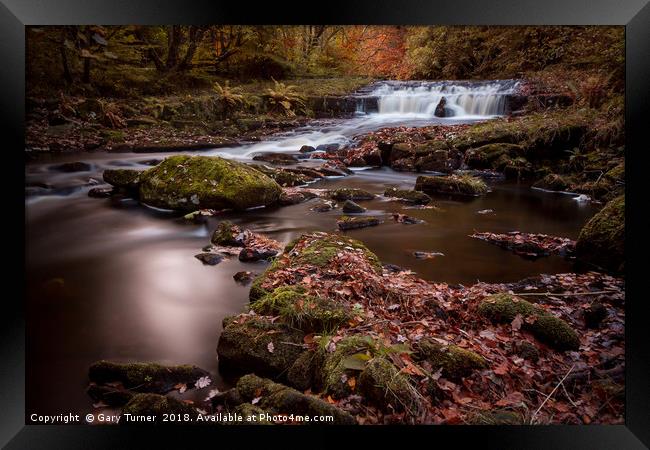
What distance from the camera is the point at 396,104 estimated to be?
4223 millimetres

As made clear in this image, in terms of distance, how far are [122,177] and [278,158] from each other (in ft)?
5.17

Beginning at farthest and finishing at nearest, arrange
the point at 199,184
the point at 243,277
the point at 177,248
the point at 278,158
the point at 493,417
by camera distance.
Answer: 1. the point at 278,158
2. the point at 199,184
3. the point at 177,248
4. the point at 243,277
5. the point at 493,417

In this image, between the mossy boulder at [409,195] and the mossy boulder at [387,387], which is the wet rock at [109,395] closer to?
the mossy boulder at [387,387]

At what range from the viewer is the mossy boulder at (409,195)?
13.4 feet

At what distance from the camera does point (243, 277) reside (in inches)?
133

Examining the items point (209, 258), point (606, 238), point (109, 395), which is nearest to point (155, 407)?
point (109, 395)

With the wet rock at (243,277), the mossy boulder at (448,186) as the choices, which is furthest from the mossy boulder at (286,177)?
the wet rock at (243,277)

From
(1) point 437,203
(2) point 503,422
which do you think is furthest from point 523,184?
(2) point 503,422

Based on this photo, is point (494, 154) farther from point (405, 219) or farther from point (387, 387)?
point (387, 387)

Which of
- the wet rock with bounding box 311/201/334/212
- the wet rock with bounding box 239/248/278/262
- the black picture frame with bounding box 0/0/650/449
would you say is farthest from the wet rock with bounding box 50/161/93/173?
the wet rock with bounding box 311/201/334/212

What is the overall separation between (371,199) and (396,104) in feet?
3.40

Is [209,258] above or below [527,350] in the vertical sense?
above

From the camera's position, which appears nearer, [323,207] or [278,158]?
[323,207]

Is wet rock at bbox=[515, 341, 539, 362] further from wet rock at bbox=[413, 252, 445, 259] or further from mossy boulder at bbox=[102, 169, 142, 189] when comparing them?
mossy boulder at bbox=[102, 169, 142, 189]
